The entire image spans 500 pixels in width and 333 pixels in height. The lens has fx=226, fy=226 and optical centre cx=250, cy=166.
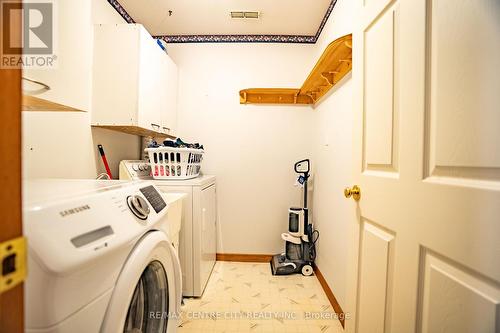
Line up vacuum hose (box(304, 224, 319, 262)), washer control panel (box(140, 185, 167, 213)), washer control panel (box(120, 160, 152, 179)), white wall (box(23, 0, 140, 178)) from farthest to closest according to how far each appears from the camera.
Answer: vacuum hose (box(304, 224, 319, 262))
washer control panel (box(120, 160, 152, 179))
white wall (box(23, 0, 140, 178))
washer control panel (box(140, 185, 167, 213))

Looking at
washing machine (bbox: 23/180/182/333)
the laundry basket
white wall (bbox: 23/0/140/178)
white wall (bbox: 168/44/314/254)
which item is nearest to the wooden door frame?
washing machine (bbox: 23/180/182/333)

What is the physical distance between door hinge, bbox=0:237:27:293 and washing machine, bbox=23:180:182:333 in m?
0.11

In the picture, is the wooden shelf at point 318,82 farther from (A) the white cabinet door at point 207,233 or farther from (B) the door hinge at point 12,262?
(B) the door hinge at point 12,262

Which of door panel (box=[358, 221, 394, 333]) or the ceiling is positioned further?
the ceiling

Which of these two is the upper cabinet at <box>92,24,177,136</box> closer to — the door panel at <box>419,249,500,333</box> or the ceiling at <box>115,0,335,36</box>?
the ceiling at <box>115,0,335,36</box>

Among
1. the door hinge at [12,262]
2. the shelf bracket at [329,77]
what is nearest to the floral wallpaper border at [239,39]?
the shelf bracket at [329,77]

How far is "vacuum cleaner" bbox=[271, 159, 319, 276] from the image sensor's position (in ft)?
7.10

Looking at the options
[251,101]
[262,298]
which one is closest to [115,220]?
[262,298]

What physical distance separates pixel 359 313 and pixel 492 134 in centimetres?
84

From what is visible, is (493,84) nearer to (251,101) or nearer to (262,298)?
(262,298)

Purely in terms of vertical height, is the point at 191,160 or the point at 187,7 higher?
the point at 187,7

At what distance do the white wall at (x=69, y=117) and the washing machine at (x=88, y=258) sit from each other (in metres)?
0.71

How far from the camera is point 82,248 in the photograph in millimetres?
498
